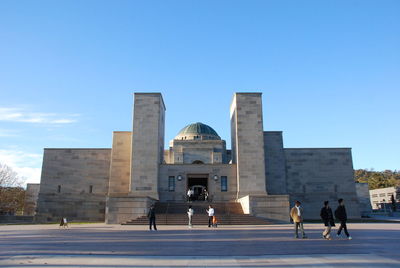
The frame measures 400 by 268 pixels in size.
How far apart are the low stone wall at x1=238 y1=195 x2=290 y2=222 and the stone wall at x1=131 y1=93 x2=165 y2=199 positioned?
34.8 feet

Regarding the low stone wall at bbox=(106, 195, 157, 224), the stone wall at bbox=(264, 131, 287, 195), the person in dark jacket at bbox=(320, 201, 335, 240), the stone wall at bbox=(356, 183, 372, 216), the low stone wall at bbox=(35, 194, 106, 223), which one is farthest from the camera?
the stone wall at bbox=(356, 183, 372, 216)

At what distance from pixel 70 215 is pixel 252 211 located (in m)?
19.8

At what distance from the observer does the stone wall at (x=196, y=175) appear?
3338 centimetres

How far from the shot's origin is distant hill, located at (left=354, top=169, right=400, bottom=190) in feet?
252

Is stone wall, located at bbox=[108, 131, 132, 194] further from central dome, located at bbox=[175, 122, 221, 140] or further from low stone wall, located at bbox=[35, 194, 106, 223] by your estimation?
central dome, located at bbox=[175, 122, 221, 140]

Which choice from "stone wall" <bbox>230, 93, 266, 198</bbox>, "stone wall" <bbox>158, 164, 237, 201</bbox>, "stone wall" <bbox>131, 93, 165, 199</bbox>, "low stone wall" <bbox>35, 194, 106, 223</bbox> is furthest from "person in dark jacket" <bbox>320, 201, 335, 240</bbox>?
"low stone wall" <bbox>35, 194, 106, 223</bbox>

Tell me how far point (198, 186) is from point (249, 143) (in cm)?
703

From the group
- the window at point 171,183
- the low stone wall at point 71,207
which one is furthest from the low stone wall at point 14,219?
the window at point 171,183

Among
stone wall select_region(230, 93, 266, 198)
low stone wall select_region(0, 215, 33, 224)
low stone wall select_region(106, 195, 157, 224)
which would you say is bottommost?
low stone wall select_region(0, 215, 33, 224)

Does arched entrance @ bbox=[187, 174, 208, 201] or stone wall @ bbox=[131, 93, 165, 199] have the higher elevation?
stone wall @ bbox=[131, 93, 165, 199]

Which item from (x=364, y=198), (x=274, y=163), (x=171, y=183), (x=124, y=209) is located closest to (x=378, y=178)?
(x=364, y=198)

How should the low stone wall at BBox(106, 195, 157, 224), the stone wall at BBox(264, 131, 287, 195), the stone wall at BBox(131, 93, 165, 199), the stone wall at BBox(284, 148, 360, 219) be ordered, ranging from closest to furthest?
1. the low stone wall at BBox(106, 195, 157, 224)
2. the stone wall at BBox(131, 93, 165, 199)
3. the stone wall at BBox(264, 131, 287, 195)
4. the stone wall at BBox(284, 148, 360, 219)

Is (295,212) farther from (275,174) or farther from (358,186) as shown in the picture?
(358,186)

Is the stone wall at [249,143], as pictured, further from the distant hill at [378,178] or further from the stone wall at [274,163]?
the distant hill at [378,178]
